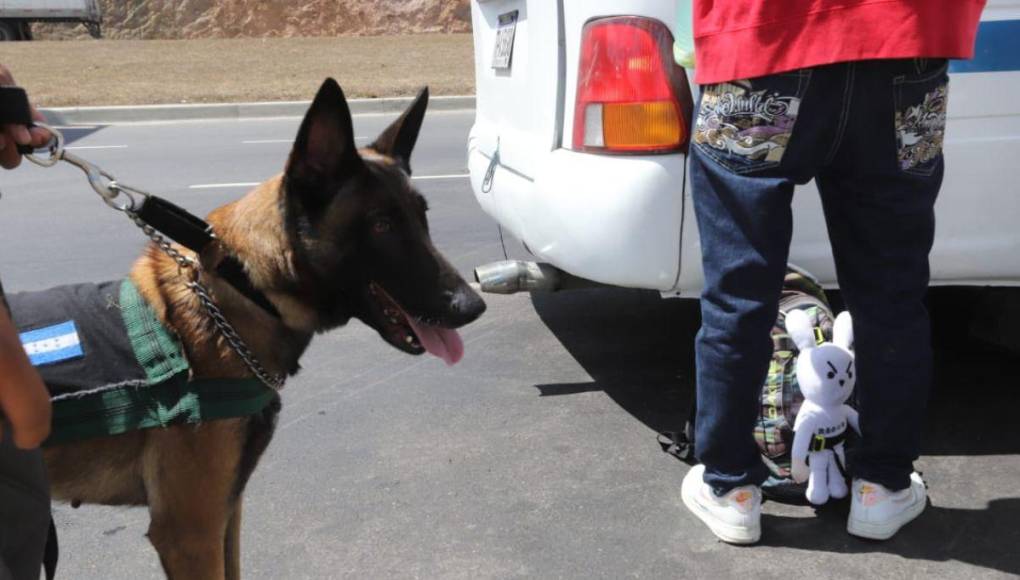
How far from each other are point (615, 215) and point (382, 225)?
38.7 inches

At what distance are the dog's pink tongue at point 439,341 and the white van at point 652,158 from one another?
76 centimetres

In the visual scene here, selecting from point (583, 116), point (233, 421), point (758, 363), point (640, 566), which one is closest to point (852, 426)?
point (758, 363)

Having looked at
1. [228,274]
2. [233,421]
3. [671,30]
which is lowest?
[233,421]

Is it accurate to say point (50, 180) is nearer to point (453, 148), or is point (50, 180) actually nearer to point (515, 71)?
point (453, 148)

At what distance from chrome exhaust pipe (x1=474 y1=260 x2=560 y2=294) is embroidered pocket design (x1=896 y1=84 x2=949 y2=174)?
150cm

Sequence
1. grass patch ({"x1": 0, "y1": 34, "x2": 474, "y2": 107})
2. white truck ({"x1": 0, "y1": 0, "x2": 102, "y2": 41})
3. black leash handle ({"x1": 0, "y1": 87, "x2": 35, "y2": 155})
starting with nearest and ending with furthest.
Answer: black leash handle ({"x1": 0, "y1": 87, "x2": 35, "y2": 155}) → grass patch ({"x1": 0, "y1": 34, "x2": 474, "y2": 107}) → white truck ({"x1": 0, "y1": 0, "x2": 102, "y2": 41})

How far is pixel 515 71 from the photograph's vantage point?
3471 millimetres

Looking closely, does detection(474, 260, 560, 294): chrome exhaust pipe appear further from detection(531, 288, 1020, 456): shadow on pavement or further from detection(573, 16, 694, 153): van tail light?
detection(573, 16, 694, 153): van tail light

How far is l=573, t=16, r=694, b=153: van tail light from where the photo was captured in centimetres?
274

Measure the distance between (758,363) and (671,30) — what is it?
1.04 meters

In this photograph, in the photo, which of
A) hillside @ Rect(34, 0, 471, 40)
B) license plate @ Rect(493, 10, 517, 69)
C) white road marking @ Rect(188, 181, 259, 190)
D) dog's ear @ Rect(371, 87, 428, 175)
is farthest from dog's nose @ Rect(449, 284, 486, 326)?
hillside @ Rect(34, 0, 471, 40)

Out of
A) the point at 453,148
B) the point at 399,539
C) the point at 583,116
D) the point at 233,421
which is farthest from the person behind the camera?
the point at 453,148

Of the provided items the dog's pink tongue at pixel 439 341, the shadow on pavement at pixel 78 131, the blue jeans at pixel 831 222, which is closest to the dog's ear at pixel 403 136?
the dog's pink tongue at pixel 439 341

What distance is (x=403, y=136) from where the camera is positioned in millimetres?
2270
